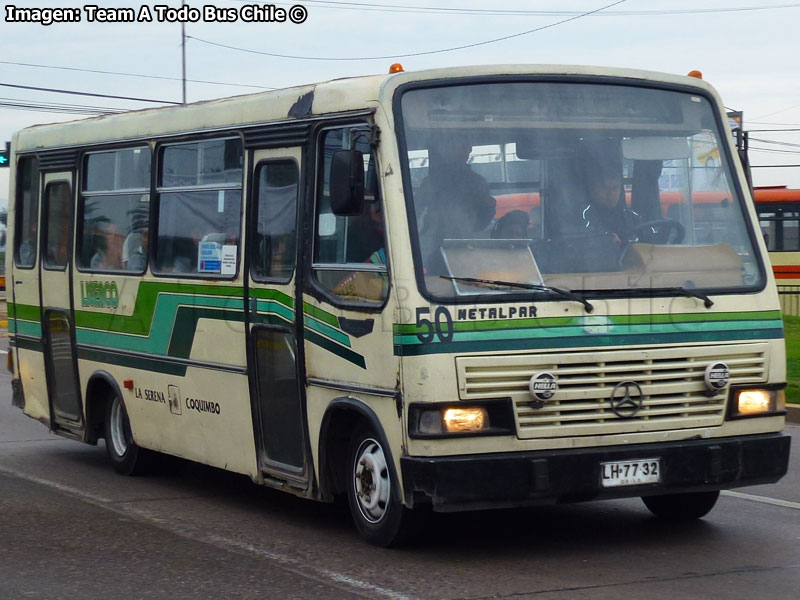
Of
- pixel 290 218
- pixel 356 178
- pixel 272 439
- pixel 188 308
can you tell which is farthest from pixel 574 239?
pixel 188 308

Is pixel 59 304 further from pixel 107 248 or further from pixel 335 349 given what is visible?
pixel 335 349

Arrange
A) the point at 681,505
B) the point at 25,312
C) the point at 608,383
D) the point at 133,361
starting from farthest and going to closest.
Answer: the point at 25,312 → the point at 133,361 → the point at 681,505 → the point at 608,383

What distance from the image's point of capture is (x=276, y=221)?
8523mm

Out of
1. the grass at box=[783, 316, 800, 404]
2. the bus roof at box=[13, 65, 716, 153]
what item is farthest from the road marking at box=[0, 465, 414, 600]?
the grass at box=[783, 316, 800, 404]

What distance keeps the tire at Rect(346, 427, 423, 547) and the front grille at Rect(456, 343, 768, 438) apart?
730 millimetres

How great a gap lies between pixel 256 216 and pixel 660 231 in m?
2.51

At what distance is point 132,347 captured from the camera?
10.4 m

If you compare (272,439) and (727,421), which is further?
(272,439)

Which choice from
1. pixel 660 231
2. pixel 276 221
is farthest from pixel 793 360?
pixel 276 221

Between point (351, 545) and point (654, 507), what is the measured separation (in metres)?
1.89

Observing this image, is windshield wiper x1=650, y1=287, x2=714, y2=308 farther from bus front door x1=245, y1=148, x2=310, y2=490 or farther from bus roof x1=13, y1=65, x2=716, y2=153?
bus front door x1=245, y1=148, x2=310, y2=490

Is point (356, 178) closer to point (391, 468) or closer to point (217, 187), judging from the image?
point (391, 468)

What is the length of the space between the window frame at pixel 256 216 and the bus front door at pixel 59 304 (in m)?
3.13

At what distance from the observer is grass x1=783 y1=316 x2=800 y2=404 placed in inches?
559
